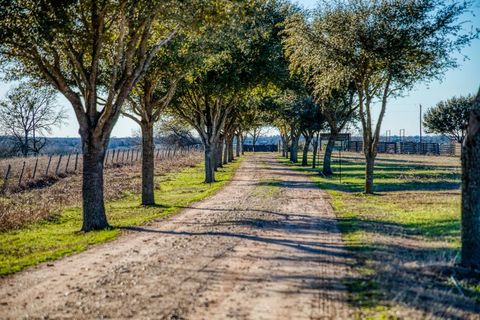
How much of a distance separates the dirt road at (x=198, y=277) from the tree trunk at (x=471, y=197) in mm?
2247

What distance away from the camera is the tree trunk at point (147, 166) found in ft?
64.8

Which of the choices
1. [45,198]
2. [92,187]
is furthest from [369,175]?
[45,198]

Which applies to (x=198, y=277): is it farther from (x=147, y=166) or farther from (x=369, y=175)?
(x=369, y=175)

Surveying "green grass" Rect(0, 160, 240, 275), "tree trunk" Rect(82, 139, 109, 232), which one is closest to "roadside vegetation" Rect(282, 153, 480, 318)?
"green grass" Rect(0, 160, 240, 275)

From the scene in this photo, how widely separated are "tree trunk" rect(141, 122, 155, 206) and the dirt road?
5.88m

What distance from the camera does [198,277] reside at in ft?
26.7

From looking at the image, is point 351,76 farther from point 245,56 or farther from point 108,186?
point 108,186

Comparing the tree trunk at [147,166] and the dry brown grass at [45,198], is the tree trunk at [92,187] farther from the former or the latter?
the tree trunk at [147,166]

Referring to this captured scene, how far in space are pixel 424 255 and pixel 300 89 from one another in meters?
23.3

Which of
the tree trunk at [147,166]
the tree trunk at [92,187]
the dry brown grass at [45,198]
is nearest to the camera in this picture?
the tree trunk at [92,187]

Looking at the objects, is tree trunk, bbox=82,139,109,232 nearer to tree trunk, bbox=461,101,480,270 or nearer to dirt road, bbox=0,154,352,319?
dirt road, bbox=0,154,352,319

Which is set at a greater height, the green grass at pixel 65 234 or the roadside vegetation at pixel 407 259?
the roadside vegetation at pixel 407 259

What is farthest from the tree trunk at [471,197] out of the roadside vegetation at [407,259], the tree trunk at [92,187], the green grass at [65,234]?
the tree trunk at [92,187]

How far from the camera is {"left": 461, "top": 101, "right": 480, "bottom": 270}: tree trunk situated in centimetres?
823
